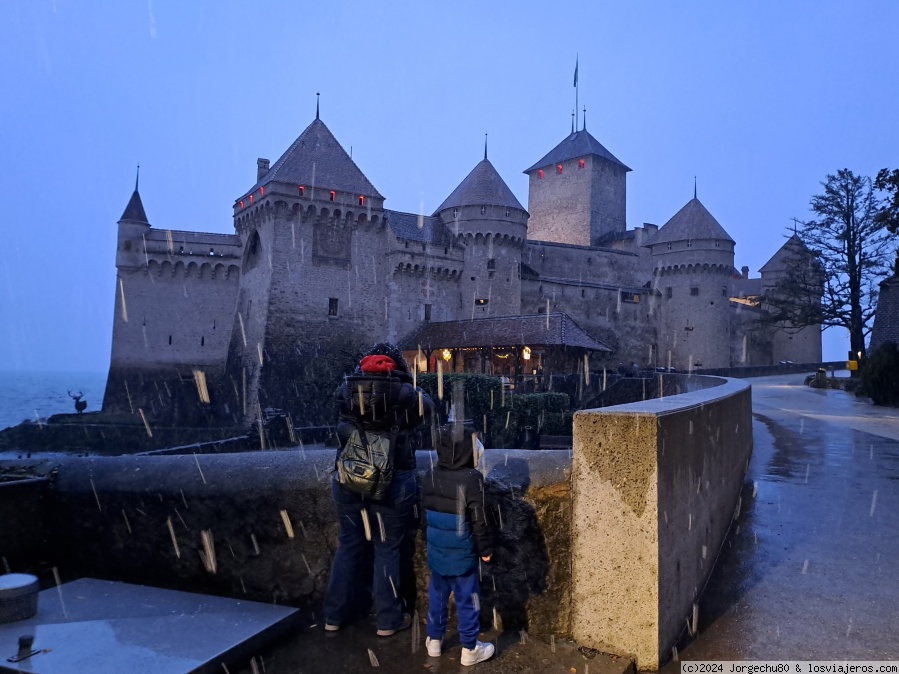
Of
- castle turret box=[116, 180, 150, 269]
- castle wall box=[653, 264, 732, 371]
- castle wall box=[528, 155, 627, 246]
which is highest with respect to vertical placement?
castle wall box=[528, 155, 627, 246]

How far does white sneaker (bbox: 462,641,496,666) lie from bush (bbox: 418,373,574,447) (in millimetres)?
21324

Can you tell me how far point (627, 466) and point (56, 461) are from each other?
3.73m

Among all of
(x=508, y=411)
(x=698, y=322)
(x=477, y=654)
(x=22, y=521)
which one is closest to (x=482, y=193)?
(x=508, y=411)

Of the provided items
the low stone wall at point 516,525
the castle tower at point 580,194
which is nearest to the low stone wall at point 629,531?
the low stone wall at point 516,525

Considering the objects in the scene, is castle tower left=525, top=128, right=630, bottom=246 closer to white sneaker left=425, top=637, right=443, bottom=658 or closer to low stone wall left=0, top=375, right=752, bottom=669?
low stone wall left=0, top=375, right=752, bottom=669

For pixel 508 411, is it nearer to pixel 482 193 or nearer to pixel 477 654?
pixel 482 193

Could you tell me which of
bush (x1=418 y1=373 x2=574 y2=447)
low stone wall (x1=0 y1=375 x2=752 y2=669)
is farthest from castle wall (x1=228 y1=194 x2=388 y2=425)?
low stone wall (x1=0 y1=375 x2=752 y2=669)

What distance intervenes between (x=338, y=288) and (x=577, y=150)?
32922 mm

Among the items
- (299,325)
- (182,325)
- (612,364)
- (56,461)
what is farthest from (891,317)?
(182,325)

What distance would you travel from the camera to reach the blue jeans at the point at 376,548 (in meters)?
3.35

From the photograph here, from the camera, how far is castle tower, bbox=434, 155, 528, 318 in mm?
36688

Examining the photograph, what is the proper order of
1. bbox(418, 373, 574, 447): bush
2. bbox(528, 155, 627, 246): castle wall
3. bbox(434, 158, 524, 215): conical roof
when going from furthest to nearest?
bbox(528, 155, 627, 246): castle wall < bbox(434, 158, 524, 215): conical roof < bbox(418, 373, 574, 447): bush

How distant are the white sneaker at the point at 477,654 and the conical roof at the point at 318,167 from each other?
29.8 metres

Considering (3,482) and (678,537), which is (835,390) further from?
(3,482)
